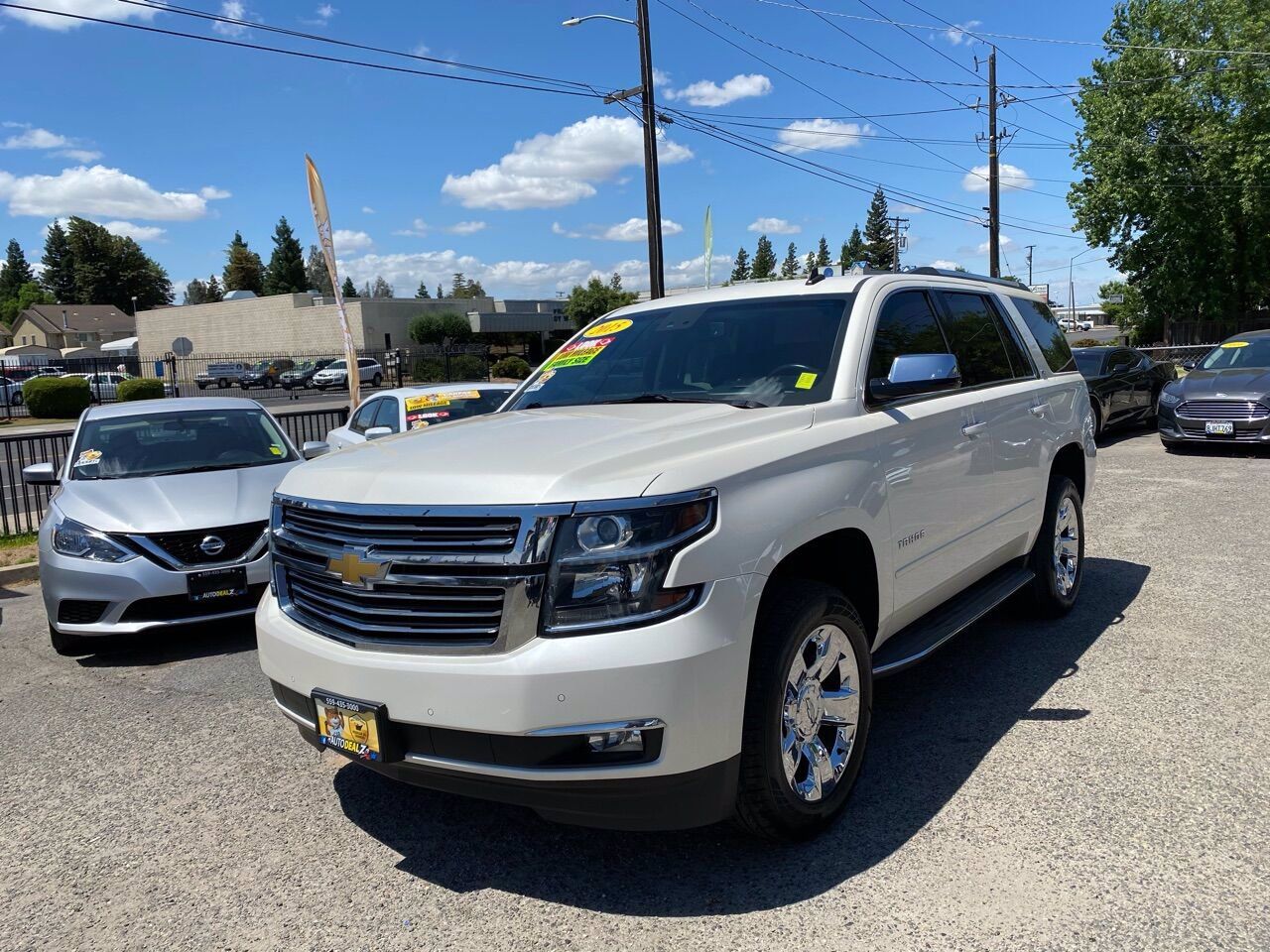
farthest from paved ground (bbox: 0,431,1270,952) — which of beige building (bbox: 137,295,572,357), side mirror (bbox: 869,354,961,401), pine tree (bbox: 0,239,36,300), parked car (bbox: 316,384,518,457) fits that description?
pine tree (bbox: 0,239,36,300)

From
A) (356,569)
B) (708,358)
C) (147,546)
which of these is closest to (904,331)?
(708,358)

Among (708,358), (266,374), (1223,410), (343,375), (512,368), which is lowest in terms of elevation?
(1223,410)

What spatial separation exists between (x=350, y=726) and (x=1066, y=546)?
178 inches

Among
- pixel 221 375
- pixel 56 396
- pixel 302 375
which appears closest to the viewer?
pixel 56 396

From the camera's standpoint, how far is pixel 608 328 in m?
4.82

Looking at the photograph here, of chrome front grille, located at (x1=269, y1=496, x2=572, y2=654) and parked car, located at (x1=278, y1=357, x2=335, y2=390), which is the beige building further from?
chrome front grille, located at (x1=269, y1=496, x2=572, y2=654)

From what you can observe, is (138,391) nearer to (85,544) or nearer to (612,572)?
(85,544)

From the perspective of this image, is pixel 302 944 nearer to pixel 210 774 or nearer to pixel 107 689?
pixel 210 774

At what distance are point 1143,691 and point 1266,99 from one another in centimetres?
3577

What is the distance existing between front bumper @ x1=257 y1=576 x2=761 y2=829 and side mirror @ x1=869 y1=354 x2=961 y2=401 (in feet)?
4.19

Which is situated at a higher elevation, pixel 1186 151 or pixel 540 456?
pixel 1186 151

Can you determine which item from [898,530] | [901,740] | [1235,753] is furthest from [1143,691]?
[898,530]

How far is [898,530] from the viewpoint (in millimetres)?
3688

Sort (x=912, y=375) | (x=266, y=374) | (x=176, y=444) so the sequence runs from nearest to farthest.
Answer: (x=912, y=375)
(x=176, y=444)
(x=266, y=374)
